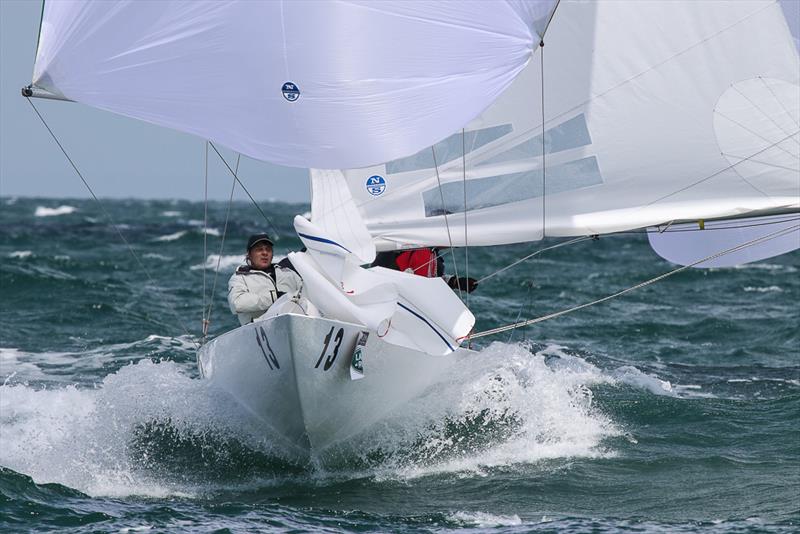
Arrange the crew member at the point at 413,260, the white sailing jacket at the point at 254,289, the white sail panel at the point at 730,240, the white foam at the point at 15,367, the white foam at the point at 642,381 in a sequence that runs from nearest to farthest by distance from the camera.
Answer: the white sailing jacket at the point at 254,289
the white sail panel at the point at 730,240
the crew member at the point at 413,260
the white foam at the point at 642,381
the white foam at the point at 15,367

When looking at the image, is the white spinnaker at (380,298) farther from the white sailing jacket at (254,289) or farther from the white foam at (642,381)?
the white foam at (642,381)

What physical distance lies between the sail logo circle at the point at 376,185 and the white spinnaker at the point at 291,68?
161 cm

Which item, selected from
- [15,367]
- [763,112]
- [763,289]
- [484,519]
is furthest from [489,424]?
[763,289]

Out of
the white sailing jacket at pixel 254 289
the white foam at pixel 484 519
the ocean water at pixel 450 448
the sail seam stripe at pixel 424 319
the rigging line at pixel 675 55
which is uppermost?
the rigging line at pixel 675 55

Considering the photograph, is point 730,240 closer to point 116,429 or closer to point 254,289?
point 254,289

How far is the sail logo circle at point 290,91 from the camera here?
630cm

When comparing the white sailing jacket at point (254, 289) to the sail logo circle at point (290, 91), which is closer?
the sail logo circle at point (290, 91)

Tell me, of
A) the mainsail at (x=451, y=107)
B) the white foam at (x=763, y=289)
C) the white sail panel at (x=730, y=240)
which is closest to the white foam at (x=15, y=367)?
the mainsail at (x=451, y=107)

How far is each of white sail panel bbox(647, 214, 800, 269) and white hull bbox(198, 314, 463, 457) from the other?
2.16 metres

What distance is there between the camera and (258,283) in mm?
7426

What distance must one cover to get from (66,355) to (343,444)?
6.02 meters

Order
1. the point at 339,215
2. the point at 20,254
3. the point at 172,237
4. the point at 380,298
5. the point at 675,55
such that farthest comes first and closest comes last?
the point at 172,237
the point at 20,254
the point at 675,55
the point at 339,215
the point at 380,298

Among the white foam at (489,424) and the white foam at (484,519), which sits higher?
the white foam at (489,424)

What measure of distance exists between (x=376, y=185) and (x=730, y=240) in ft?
9.17
